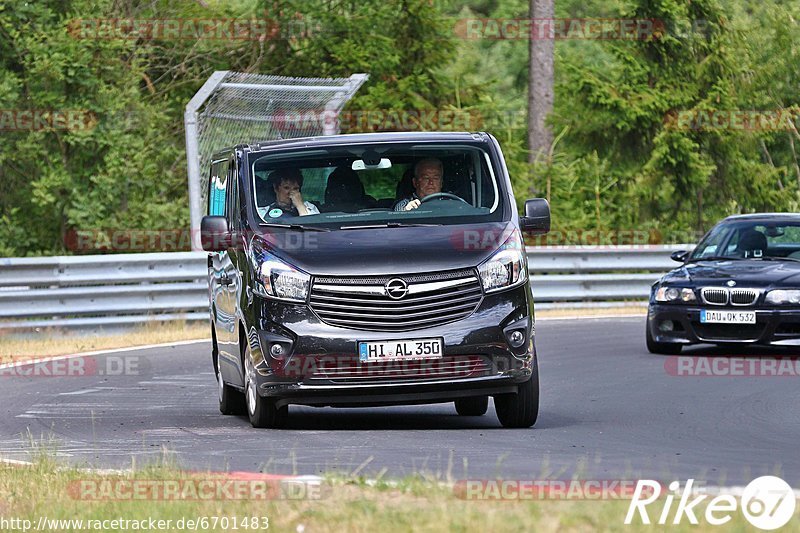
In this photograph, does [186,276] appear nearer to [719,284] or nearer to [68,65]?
[68,65]

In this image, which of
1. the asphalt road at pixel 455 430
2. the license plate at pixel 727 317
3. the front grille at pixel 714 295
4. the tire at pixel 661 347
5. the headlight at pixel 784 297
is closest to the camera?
the asphalt road at pixel 455 430

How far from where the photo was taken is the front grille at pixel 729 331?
53.1 feet

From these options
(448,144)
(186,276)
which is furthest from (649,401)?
(186,276)

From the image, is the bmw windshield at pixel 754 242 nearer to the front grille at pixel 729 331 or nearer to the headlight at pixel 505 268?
the front grille at pixel 729 331

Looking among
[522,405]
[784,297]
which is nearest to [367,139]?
[522,405]

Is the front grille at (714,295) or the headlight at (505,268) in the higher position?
the headlight at (505,268)

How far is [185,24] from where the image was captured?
107 ft

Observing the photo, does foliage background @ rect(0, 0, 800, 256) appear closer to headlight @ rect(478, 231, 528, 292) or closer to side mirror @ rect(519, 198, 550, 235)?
side mirror @ rect(519, 198, 550, 235)

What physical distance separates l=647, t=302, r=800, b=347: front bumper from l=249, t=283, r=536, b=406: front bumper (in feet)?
20.0

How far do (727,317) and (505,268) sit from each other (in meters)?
6.31

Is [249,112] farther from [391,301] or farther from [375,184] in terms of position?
[391,301]

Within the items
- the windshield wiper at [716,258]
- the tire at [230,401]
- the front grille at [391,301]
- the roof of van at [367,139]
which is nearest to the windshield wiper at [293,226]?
the front grille at [391,301]

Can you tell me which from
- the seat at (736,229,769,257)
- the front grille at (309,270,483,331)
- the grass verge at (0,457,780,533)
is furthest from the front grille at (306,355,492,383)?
the seat at (736,229,769,257)

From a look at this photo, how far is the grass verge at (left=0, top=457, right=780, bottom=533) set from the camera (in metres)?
6.25
